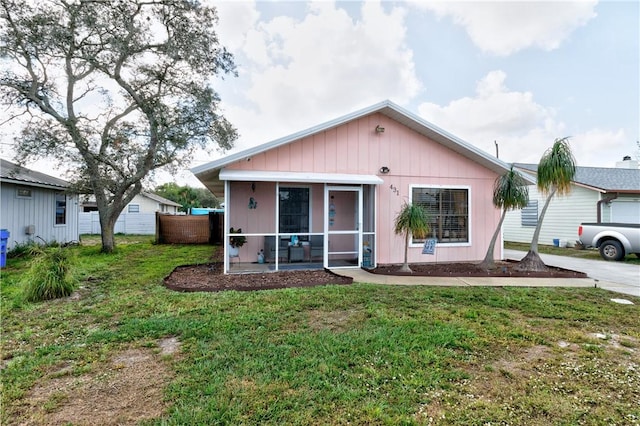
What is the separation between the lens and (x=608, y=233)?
437 inches

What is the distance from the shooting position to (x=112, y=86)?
13094 millimetres

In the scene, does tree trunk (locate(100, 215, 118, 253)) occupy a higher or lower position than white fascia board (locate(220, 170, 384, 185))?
lower

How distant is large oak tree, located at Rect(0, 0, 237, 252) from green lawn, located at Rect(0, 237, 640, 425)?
7.91m

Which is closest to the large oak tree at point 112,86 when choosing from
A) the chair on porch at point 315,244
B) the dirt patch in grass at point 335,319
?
the chair on porch at point 315,244

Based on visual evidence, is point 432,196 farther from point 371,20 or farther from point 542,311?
point 371,20

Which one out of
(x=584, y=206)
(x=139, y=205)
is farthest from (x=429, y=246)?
(x=139, y=205)

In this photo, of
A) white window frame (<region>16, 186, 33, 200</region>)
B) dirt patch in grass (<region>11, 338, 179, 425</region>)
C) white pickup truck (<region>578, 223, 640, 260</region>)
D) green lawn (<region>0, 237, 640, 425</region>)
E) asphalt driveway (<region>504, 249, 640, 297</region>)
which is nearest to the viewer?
dirt patch in grass (<region>11, 338, 179, 425</region>)

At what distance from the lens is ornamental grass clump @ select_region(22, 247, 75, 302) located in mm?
5492

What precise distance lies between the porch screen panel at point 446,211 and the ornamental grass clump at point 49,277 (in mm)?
8177

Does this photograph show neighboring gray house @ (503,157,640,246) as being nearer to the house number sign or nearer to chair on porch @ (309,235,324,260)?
the house number sign

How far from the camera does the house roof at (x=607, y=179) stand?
44.9 feet

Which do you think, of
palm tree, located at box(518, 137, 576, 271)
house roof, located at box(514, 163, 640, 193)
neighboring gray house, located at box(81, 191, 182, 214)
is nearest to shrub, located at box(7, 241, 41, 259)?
palm tree, located at box(518, 137, 576, 271)

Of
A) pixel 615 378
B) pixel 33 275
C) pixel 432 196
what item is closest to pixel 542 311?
pixel 615 378

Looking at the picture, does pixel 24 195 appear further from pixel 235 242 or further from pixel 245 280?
pixel 245 280
